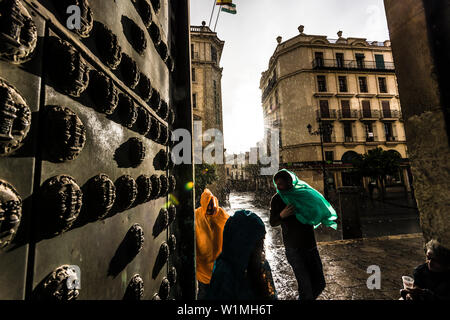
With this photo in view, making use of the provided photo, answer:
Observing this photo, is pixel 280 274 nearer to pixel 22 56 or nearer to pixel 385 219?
pixel 22 56

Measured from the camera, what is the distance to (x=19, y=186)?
594 millimetres

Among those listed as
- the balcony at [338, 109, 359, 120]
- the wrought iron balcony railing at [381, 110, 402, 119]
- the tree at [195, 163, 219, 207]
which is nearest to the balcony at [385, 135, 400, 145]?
the wrought iron balcony railing at [381, 110, 402, 119]

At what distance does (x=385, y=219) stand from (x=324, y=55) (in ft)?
76.2

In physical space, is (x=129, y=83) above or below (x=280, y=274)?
above

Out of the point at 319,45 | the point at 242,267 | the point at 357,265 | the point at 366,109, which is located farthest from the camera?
the point at 319,45

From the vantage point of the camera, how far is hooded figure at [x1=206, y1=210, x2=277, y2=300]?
1.32 metres

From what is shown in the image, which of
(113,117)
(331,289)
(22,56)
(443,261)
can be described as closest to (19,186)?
(22,56)

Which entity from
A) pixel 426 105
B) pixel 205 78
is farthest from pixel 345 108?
pixel 426 105

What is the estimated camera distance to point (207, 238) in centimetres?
277

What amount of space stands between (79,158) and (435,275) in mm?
3140

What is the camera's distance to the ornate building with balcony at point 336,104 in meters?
23.5

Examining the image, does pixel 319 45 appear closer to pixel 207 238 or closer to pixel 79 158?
pixel 207 238

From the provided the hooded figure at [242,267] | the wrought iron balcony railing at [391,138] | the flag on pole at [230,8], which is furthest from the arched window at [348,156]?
the hooded figure at [242,267]

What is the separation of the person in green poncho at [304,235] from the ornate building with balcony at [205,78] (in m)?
18.3
